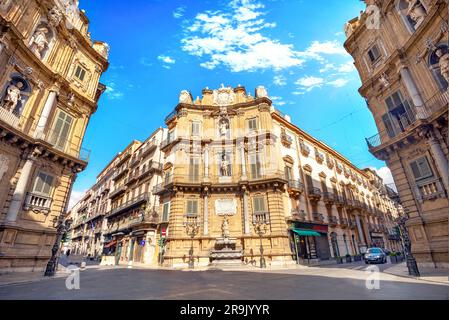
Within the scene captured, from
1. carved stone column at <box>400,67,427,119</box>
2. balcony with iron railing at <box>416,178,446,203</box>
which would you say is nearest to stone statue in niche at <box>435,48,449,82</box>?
carved stone column at <box>400,67,427,119</box>

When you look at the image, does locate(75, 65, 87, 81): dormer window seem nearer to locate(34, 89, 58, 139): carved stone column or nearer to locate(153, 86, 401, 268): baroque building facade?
locate(34, 89, 58, 139): carved stone column

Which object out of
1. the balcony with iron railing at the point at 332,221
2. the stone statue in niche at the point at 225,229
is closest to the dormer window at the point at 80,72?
the stone statue in niche at the point at 225,229

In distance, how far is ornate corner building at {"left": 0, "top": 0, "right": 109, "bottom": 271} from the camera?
37.6 feet

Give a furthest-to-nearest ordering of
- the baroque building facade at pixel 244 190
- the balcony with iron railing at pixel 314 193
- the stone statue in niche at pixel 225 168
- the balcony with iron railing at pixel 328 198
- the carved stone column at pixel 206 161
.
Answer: the balcony with iron railing at pixel 328 198 → the balcony with iron railing at pixel 314 193 → the stone statue in niche at pixel 225 168 → the carved stone column at pixel 206 161 → the baroque building facade at pixel 244 190

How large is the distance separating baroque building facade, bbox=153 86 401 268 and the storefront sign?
0.09m

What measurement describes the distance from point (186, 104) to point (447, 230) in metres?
22.3

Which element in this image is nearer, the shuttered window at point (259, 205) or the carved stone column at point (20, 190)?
the carved stone column at point (20, 190)

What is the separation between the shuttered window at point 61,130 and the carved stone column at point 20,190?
2043 mm

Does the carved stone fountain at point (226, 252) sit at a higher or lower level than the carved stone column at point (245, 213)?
lower

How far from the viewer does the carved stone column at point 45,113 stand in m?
12.9

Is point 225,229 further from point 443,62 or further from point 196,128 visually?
point 443,62

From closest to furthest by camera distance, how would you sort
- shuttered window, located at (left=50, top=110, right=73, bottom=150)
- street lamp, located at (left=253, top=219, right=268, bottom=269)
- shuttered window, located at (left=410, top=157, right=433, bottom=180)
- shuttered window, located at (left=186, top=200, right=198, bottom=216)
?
shuttered window, located at (left=410, top=157, right=433, bottom=180) → shuttered window, located at (left=50, top=110, right=73, bottom=150) → street lamp, located at (left=253, top=219, right=268, bottom=269) → shuttered window, located at (left=186, top=200, right=198, bottom=216)

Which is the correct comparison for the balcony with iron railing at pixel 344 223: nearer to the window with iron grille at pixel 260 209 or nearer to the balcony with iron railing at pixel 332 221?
the balcony with iron railing at pixel 332 221
